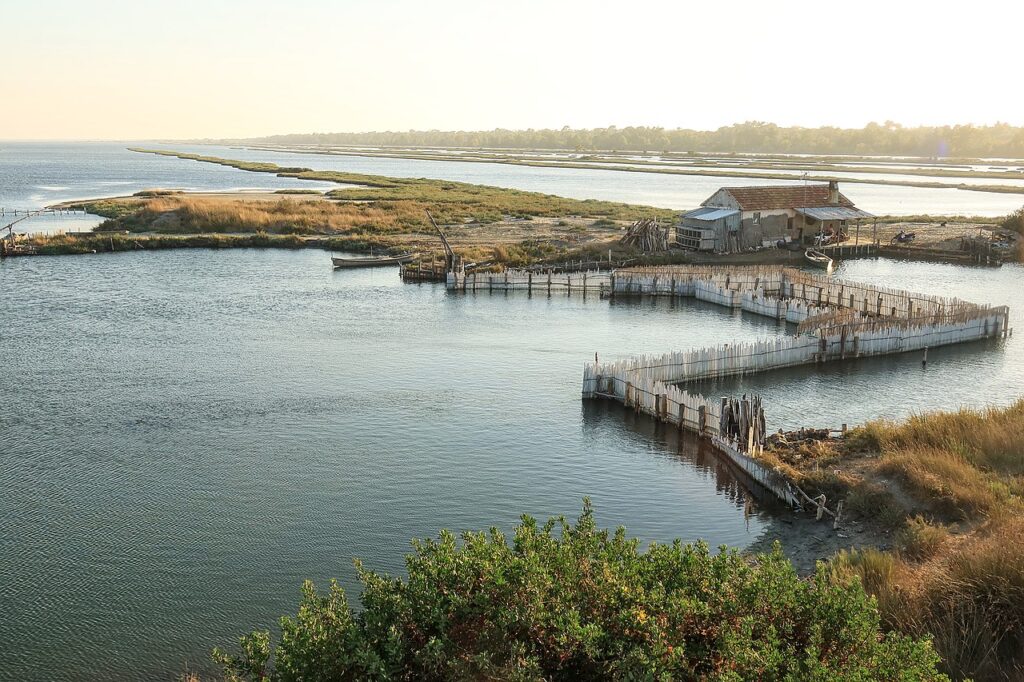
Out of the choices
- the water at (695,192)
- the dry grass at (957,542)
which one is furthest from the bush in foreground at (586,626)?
the water at (695,192)

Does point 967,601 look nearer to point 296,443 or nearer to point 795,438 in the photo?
point 795,438

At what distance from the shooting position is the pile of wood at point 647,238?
2623 inches

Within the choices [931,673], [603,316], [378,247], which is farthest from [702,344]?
[378,247]

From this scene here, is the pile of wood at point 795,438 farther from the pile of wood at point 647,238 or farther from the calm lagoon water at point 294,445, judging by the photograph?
the pile of wood at point 647,238

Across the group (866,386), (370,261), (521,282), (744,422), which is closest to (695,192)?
(370,261)

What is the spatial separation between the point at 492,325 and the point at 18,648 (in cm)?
3085

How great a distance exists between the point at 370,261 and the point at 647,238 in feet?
68.9

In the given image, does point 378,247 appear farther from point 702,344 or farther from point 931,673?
point 931,673

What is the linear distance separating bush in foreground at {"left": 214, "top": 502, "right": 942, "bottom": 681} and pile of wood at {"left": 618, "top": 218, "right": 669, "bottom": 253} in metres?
54.6

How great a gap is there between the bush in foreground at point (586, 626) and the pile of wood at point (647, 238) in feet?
179

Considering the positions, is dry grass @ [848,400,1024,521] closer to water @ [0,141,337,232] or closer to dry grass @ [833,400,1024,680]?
dry grass @ [833,400,1024,680]

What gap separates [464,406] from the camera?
32094mm

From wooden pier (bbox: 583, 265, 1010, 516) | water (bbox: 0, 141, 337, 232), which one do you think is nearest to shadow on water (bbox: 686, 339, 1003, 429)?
wooden pier (bbox: 583, 265, 1010, 516)

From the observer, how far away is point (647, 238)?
66.9 metres
